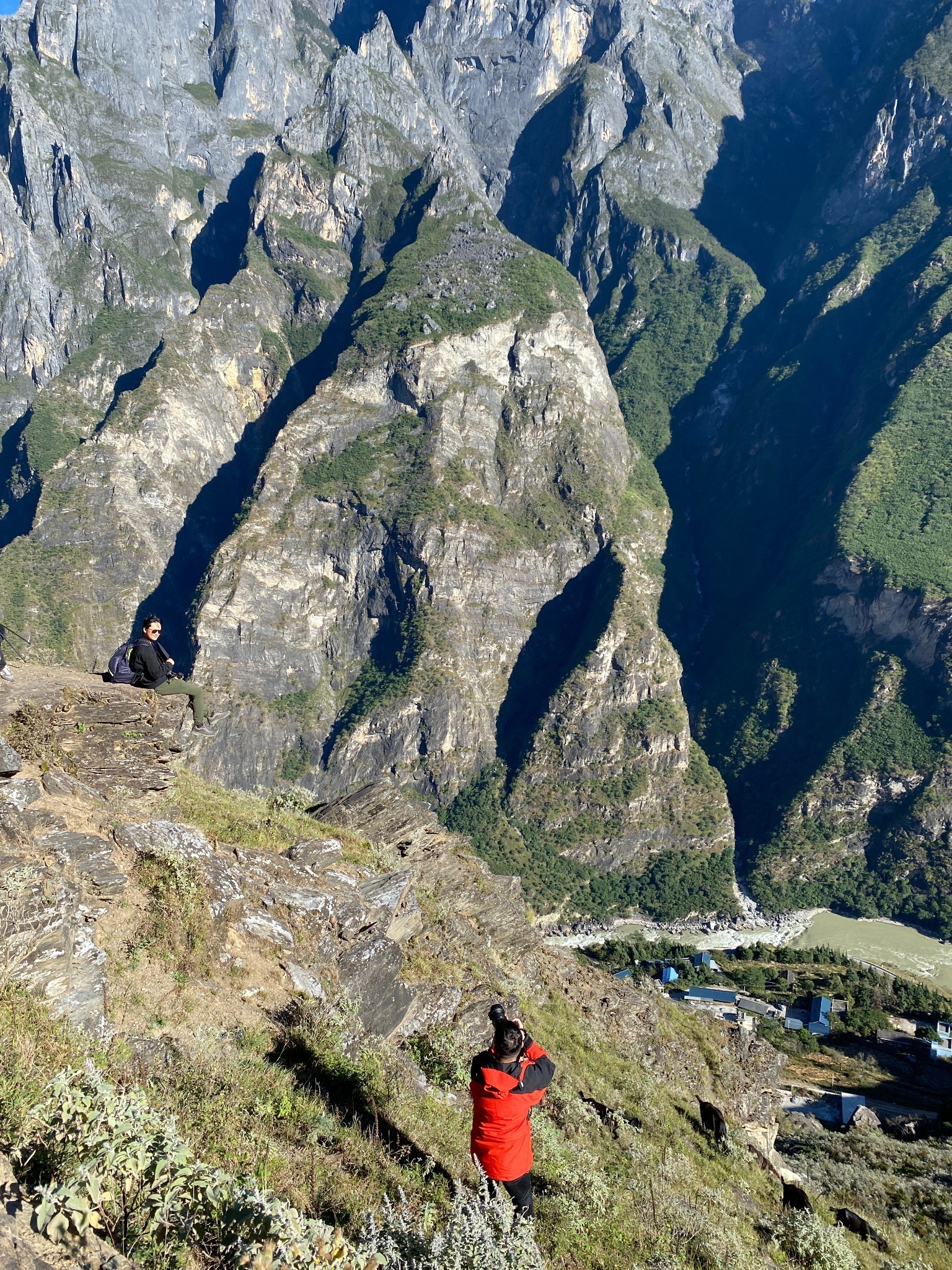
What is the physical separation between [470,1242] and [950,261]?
191 metres

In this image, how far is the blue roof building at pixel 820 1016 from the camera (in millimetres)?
53906

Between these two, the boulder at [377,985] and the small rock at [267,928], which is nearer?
the small rock at [267,928]

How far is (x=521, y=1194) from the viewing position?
7.72m

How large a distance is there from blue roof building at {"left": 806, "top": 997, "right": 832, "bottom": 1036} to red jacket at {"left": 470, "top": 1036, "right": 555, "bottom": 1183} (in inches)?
2113

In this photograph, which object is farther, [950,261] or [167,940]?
[950,261]

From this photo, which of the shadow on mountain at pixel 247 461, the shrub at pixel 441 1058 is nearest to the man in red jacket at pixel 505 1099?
the shrub at pixel 441 1058

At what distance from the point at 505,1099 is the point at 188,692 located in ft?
30.2

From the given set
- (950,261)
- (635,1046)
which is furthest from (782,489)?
(635,1046)

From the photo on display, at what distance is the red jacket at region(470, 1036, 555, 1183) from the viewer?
7488mm

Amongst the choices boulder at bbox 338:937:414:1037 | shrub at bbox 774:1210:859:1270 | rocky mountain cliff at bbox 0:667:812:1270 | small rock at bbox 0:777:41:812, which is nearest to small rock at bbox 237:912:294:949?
rocky mountain cliff at bbox 0:667:812:1270

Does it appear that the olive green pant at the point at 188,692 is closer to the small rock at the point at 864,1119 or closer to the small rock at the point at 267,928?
the small rock at the point at 267,928

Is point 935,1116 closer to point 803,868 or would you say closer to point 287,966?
point 287,966

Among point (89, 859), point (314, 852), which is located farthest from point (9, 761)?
point (314, 852)

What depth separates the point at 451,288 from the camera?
509 feet
